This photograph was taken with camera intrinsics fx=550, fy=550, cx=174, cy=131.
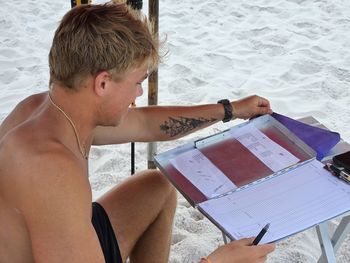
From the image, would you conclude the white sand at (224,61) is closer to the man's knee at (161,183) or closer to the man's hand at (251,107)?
the man's knee at (161,183)

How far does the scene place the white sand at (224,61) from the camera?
2764mm

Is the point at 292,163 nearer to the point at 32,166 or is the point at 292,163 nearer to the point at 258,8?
the point at 32,166

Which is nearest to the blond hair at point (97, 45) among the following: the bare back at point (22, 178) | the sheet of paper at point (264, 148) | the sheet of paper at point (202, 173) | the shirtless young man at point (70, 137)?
the shirtless young man at point (70, 137)

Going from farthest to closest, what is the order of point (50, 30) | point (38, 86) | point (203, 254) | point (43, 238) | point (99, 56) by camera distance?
point (50, 30), point (38, 86), point (203, 254), point (99, 56), point (43, 238)

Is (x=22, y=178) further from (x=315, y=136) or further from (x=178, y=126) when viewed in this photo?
(x=315, y=136)

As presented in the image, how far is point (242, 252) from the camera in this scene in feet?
4.35

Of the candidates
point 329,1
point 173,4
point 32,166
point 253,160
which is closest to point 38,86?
point 173,4

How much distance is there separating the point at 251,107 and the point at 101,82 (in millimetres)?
734

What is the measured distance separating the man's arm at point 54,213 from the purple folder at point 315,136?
31.8 inches

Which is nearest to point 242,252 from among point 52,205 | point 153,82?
point 52,205

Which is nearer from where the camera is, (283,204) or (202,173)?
(283,204)

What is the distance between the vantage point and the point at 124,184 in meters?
1.85

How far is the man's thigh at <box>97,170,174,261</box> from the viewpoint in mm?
1770

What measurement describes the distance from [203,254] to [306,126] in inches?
27.7
